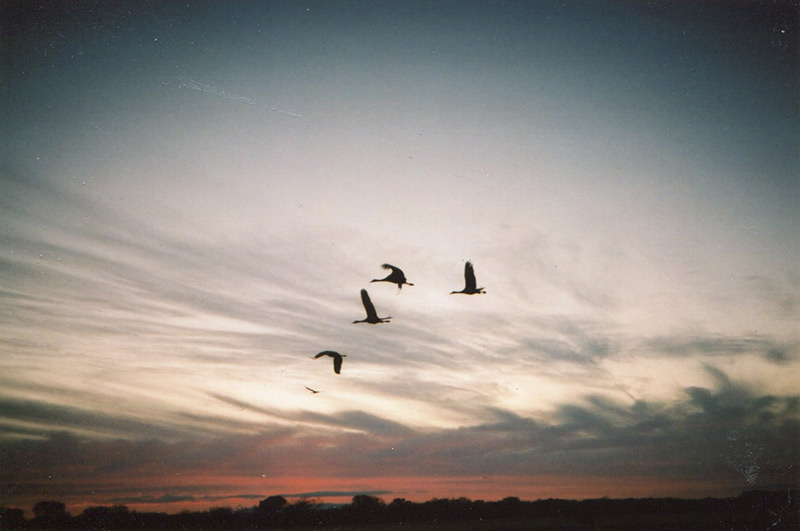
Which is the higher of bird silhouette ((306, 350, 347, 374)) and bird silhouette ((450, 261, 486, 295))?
bird silhouette ((450, 261, 486, 295))

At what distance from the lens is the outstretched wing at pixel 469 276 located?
1988 centimetres

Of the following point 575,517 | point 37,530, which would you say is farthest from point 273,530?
point 575,517

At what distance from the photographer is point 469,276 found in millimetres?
19906

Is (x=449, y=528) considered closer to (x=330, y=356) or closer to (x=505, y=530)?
(x=505, y=530)

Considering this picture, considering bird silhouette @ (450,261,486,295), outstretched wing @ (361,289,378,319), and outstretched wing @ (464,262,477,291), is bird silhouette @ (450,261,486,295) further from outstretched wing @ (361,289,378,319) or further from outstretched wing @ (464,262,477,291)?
outstretched wing @ (361,289,378,319)

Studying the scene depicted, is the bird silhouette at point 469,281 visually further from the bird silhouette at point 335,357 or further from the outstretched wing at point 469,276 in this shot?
the bird silhouette at point 335,357

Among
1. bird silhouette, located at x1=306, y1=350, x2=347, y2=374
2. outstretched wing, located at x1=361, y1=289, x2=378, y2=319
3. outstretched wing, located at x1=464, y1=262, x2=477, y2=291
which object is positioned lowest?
bird silhouette, located at x1=306, y1=350, x2=347, y2=374

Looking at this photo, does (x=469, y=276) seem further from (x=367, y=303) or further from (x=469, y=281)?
(x=367, y=303)

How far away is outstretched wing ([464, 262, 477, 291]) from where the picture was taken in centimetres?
1988

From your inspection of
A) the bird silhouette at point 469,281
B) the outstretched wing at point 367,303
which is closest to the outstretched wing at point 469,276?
the bird silhouette at point 469,281

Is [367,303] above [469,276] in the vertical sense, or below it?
below

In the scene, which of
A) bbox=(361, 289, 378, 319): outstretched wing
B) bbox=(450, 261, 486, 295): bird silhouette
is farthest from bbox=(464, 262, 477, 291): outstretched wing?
bbox=(361, 289, 378, 319): outstretched wing

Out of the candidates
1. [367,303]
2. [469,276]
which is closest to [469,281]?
[469,276]

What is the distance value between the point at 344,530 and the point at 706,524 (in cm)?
5497
